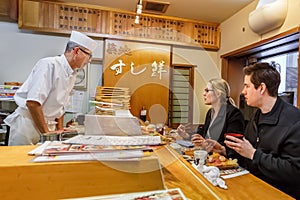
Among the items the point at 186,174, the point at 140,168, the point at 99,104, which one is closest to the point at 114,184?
the point at 140,168

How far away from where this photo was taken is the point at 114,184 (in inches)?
27.3

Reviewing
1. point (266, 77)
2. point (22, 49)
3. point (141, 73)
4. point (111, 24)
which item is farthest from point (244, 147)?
point (22, 49)

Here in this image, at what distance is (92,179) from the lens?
67 centimetres

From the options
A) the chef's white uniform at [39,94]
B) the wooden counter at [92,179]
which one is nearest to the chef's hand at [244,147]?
the wooden counter at [92,179]

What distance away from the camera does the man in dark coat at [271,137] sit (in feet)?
3.52

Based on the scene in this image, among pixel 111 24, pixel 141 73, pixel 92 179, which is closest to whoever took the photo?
pixel 92 179

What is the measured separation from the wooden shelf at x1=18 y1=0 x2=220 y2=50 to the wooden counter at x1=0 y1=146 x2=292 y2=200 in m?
2.42

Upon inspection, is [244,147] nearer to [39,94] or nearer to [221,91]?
[221,91]

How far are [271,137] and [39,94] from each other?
4.46 ft

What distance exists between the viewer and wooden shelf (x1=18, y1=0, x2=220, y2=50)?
2.75 meters

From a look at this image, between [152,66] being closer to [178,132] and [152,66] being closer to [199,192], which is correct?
[178,132]

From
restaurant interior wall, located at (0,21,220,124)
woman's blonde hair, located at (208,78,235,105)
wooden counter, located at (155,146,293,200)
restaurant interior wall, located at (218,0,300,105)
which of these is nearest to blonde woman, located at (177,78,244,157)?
woman's blonde hair, located at (208,78,235,105)

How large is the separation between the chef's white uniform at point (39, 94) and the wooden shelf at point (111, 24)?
5.36 feet

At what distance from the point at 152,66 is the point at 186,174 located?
252 centimetres
